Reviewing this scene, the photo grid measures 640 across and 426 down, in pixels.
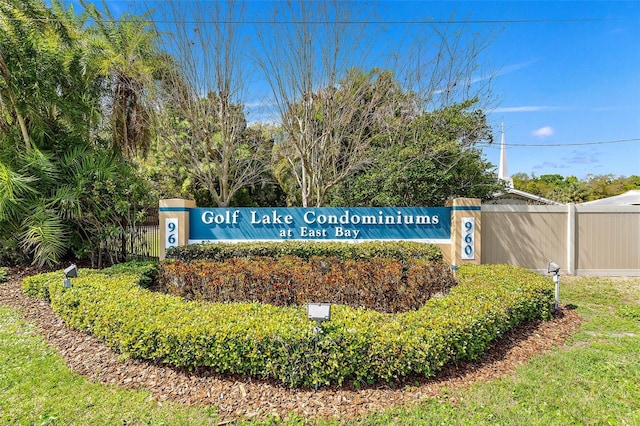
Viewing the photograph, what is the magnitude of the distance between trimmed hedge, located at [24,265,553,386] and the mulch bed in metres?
0.10

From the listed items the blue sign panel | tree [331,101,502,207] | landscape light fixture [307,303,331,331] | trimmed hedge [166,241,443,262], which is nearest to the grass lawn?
landscape light fixture [307,303,331,331]

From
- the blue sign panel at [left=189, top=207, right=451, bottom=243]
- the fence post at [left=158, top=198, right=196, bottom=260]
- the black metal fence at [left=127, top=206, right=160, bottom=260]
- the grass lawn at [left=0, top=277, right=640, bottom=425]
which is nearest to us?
the grass lawn at [left=0, top=277, right=640, bottom=425]

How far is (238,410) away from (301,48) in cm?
752

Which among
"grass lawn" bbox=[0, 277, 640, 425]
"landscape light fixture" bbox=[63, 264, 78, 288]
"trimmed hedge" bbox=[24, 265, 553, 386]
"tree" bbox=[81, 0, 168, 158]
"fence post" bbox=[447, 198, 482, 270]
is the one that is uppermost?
"tree" bbox=[81, 0, 168, 158]

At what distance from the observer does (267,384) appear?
3072 mm

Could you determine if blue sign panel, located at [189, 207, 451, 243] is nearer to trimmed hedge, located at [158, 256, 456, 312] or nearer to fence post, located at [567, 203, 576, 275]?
trimmed hedge, located at [158, 256, 456, 312]

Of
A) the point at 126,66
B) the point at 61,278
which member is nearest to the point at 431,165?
the point at 61,278

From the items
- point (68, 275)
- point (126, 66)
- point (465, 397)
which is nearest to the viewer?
point (465, 397)

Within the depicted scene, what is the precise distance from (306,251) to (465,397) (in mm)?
4678

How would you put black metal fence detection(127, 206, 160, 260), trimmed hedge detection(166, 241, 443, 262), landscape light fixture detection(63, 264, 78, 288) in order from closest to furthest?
landscape light fixture detection(63, 264, 78, 288), trimmed hedge detection(166, 241, 443, 262), black metal fence detection(127, 206, 160, 260)

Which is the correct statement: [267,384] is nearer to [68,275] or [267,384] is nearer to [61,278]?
[68,275]

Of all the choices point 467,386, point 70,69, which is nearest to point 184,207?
point 70,69

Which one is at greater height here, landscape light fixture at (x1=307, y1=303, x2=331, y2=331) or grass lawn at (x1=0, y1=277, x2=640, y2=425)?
landscape light fixture at (x1=307, y1=303, x2=331, y2=331)

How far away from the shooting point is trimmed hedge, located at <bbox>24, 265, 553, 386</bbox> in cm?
303
